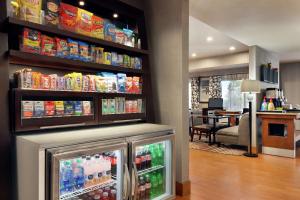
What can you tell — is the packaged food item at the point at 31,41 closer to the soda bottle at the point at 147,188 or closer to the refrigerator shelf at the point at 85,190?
the refrigerator shelf at the point at 85,190

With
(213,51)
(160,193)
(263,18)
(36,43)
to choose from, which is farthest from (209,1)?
(213,51)

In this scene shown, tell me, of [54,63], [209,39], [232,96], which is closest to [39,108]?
[54,63]

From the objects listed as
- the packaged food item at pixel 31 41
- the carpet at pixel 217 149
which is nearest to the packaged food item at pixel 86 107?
the packaged food item at pixel 31 41

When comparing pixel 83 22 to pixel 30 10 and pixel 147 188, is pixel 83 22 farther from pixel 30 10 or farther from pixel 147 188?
pixel 147 188

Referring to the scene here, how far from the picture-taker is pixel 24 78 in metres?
1.73

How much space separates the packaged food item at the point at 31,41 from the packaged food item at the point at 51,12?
0.17 metres

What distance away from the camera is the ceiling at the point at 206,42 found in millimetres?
4407

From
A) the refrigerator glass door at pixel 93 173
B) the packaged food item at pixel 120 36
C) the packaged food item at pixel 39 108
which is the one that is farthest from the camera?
the packaged food item at pixel 120 36

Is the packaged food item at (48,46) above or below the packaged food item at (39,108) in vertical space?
above

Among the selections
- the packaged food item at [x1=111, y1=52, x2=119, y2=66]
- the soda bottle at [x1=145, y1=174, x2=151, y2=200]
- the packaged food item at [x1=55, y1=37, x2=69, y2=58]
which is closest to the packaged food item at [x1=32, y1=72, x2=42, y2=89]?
the packaged food item at [x1=55, y1=37, x2=69, y2=58]

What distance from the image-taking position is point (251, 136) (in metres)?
4.91

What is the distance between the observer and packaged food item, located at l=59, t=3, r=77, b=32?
2.00m

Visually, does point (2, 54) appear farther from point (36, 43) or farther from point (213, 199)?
point (213, 199)

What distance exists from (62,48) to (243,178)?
3.04 m
